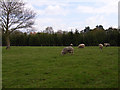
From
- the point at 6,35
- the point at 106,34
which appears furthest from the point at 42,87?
the point at 106,34

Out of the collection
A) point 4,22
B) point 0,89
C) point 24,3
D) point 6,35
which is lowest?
point 0,89

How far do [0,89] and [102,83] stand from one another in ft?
11.7

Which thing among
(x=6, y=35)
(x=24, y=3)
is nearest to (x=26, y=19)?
(x=24, y=3)

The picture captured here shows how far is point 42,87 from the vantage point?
5.38 m

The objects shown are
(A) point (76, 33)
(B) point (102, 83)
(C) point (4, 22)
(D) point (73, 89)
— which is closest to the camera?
(D) point (73, 89)

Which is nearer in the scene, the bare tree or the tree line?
the bare tree

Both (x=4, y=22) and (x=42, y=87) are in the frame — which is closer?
(x=42, y=87)

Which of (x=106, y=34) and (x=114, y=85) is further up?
(x=106, y=34)

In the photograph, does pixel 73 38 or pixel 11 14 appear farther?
pixel 73 38

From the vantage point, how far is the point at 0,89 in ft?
17.1

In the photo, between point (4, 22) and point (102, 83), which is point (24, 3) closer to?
point (4, 22)

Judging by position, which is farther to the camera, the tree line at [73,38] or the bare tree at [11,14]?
the tree line at [73,38]

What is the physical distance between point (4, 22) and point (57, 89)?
27.6 meters

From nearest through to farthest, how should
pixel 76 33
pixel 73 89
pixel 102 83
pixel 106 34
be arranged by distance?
pixel 73 89
pixel 102 83
pixel 106 34
pixel 76 33
